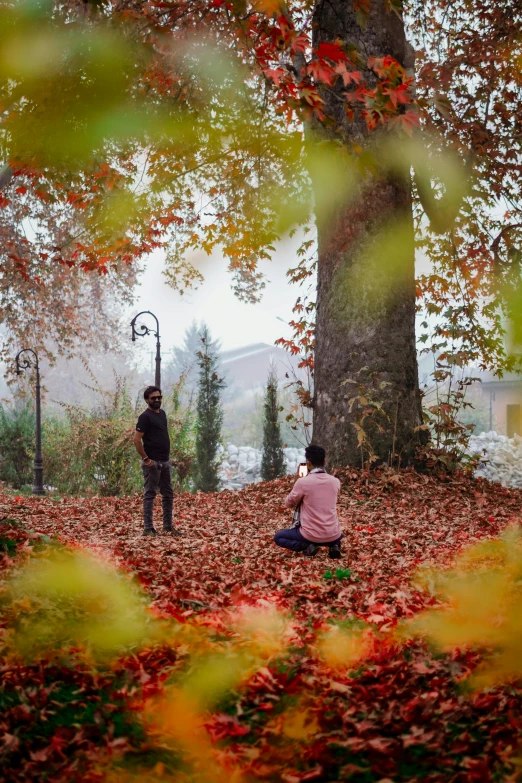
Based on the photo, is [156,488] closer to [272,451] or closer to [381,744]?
[381,744]

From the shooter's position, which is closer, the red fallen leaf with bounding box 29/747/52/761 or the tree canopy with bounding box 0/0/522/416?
the red fallen leaf with bounding box 29/747/52/761

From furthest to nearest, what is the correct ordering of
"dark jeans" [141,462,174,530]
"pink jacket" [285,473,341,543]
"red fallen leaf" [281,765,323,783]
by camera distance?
"dark jeans" [141,462,174,530] < "pink jacket" [285,473,341,543] < "red fallen leaf" [281,765,323,783]

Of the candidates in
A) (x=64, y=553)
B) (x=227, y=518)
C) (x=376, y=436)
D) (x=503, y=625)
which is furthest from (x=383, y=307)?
(x=503, y=625)

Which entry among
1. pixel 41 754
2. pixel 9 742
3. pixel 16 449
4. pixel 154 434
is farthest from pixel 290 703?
pixel 16 449

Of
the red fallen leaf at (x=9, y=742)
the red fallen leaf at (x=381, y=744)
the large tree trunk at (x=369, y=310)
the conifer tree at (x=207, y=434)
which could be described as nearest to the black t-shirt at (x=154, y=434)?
the large tree trunk at (x=369, y=310)

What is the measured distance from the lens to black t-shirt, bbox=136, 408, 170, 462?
25.7ft

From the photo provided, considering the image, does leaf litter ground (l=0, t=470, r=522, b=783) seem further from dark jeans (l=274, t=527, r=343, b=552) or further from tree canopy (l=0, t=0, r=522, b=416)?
tree canopy (l=0, t=0, r=522, b=416)

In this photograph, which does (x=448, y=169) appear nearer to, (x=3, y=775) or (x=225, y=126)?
(x=225, y=126)

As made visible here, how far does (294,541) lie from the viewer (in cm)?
646

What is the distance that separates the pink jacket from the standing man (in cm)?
227

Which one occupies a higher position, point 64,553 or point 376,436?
→ point 376,436

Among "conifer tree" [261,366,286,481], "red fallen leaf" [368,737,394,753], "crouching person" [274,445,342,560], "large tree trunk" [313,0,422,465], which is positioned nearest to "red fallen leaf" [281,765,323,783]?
"red fallen leaf" [368,737,394,753]

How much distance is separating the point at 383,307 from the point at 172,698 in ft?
26.0

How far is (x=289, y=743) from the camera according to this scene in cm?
281
